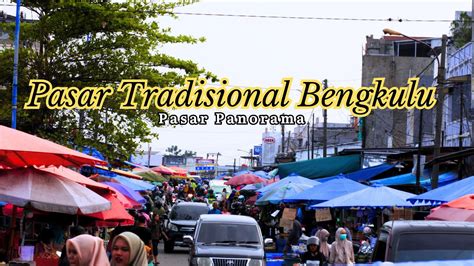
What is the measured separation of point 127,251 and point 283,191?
23718 millimetres

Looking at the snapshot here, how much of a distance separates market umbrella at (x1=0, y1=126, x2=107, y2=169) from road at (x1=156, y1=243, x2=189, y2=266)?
1440 centimetres

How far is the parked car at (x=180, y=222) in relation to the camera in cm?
3506

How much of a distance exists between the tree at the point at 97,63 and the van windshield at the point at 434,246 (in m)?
19.1

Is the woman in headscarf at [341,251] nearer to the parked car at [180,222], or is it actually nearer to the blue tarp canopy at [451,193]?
the blue tarp canopy at [451,193]

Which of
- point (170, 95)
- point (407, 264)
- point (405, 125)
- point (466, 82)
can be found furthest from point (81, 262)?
point (405, 125)

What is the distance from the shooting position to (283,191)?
1258 inches

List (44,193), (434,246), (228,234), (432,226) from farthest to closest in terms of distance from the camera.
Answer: (228,234) < (44,193) < (432,226) < (434,246)

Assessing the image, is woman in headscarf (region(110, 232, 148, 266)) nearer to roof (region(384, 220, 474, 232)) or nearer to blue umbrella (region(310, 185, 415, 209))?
roof (region(384, 220, 474, 232))

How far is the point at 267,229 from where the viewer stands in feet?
128

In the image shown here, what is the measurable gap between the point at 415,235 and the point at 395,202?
13887mm

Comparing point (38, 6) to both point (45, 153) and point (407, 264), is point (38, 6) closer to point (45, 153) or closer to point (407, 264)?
point (45, 153)

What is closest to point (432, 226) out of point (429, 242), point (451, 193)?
point (429, 242)

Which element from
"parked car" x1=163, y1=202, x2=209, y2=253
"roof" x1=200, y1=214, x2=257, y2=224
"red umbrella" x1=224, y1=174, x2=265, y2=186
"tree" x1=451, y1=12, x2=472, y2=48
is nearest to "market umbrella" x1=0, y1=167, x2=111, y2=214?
"roof" x1=200, y1=214, x2=257, y2=224

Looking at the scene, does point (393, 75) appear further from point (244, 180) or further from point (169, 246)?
point (169, 246)
